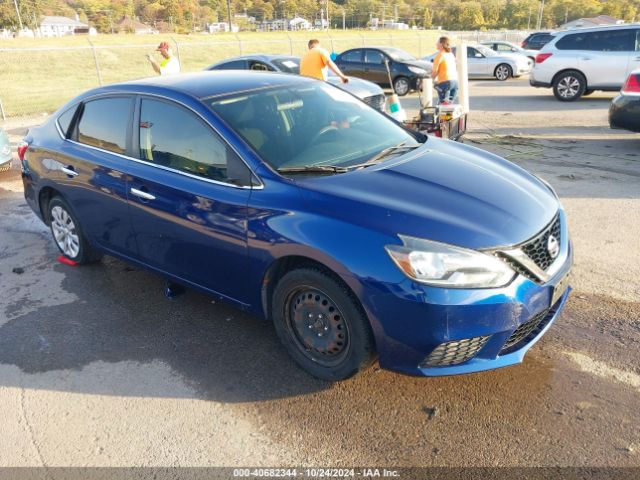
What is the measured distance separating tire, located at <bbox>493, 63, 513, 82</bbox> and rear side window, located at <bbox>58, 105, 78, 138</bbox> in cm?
1821

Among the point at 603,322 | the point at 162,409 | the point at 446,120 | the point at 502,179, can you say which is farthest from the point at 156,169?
the point at 446,120

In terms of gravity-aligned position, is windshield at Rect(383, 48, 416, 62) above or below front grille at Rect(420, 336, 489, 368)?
above

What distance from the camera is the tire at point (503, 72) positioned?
65.9 feet

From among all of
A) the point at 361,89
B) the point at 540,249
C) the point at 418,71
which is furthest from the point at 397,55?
the point at 540,249

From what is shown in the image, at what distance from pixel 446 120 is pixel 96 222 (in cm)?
464

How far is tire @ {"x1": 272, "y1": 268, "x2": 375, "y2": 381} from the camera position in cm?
302

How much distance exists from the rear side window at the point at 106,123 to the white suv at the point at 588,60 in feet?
40.3

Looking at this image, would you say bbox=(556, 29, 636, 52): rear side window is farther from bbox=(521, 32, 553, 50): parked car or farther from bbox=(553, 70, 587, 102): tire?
bbox=(521, 32, 553, 50): parked car

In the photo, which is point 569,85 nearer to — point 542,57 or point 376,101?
point 542,57

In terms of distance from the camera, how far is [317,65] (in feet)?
34.2

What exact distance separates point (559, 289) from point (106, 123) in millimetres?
3541

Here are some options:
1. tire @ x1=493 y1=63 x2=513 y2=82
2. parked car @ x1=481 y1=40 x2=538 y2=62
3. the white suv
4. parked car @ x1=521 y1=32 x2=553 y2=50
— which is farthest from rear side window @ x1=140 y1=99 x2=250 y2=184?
parked car @ x1=521 y1=32 x2=553 y2=50

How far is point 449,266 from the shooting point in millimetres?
2785

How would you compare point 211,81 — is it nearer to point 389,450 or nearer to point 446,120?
point 389,450
